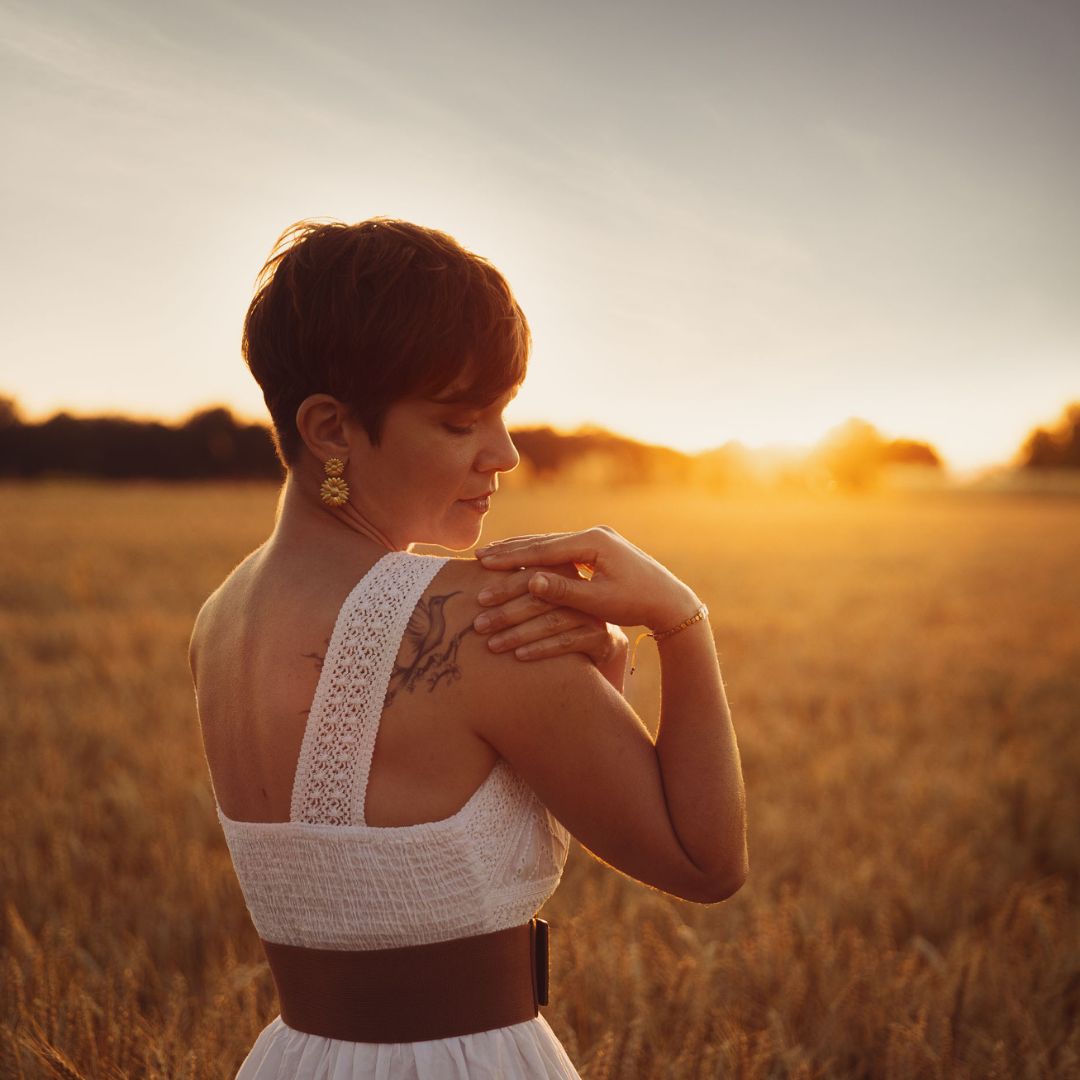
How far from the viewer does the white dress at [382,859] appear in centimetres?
134

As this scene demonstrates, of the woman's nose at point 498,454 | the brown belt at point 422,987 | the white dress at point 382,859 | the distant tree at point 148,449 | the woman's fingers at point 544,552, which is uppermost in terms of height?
the distant tree at point 148,449

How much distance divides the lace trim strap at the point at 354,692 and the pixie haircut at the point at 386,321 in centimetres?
25

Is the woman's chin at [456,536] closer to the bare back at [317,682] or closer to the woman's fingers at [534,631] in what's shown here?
the bare back at [317,682]

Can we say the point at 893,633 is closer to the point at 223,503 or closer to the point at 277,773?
the point at 277,773

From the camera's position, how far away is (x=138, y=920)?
3555mm

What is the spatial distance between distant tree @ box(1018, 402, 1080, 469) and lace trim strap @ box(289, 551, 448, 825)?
100711 mm

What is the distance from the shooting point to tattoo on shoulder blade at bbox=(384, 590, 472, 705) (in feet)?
4.29

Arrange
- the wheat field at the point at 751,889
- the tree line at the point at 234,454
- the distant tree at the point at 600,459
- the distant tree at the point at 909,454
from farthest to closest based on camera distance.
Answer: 1. the distant tree at the point at 909,454
2. the distant tree at the point at 600,459
3. the tree line at the point at 234,454
4. the wheat field at the point at 751,889

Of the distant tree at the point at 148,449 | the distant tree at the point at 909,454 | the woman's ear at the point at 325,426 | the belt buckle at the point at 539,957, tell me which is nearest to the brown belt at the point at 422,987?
the belt buckle at the point at 539,957

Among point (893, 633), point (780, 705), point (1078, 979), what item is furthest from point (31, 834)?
point (893, 633)

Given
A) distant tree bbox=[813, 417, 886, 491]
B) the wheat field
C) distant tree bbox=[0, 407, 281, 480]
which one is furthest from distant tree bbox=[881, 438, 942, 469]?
the wheat field

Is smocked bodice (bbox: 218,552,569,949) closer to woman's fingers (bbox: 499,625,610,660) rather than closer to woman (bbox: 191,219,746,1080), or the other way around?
woman (bbox: 191,219,746,1080)

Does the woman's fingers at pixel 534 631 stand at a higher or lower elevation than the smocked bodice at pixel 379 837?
higher

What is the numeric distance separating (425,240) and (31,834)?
159 inches
